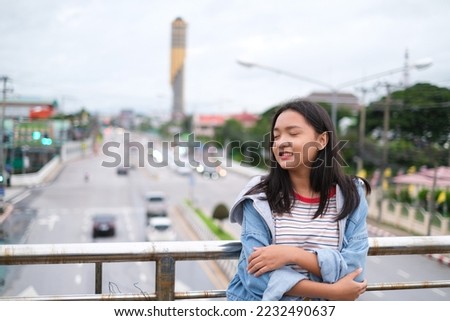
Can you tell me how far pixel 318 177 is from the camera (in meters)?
1.10

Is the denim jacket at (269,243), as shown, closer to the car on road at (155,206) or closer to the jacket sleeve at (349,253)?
the jacket sleeve at (349,253)

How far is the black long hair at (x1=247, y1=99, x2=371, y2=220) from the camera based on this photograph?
1052 millimetres

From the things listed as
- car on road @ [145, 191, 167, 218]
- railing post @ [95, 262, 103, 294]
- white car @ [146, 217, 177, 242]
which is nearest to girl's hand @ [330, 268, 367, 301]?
railing post @ [95, 262, 103, 294]

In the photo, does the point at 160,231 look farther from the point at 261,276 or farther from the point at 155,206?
the point at 261,276

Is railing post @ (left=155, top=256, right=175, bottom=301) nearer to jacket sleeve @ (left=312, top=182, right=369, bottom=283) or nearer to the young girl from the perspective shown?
the young girl

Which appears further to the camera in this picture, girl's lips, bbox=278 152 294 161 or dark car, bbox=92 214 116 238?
dark car, bbox=92 214 116 238

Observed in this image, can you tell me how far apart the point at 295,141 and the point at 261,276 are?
30cm

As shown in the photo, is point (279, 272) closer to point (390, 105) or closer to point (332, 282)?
point (332, 282)

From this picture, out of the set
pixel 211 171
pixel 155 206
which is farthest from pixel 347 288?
pixel 211 171

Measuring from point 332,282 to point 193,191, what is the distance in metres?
15.1

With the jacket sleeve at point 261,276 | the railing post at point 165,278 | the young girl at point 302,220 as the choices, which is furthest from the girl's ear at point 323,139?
the railing post at point 165,278

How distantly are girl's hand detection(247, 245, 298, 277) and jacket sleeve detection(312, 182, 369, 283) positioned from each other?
2.6 inches

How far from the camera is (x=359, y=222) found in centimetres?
107
